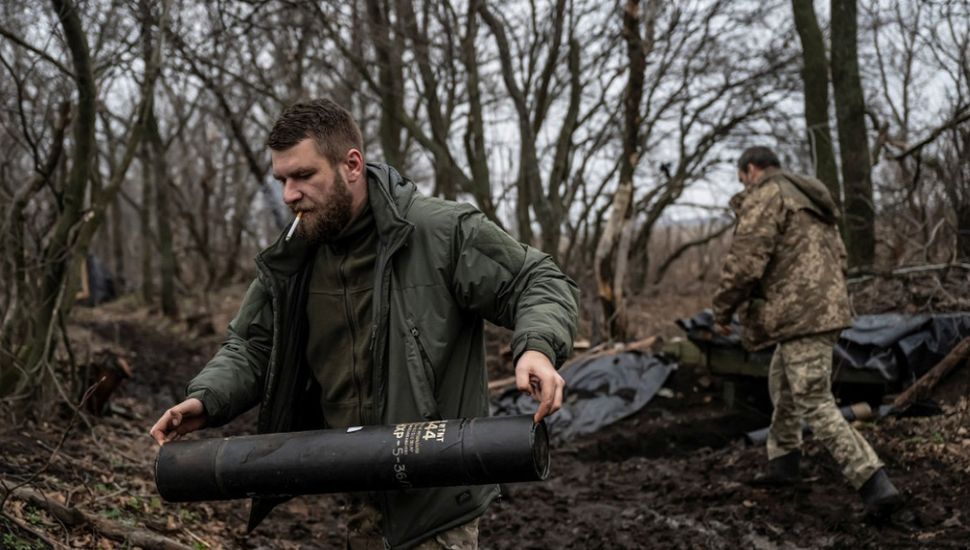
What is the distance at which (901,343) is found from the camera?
7.43 metres

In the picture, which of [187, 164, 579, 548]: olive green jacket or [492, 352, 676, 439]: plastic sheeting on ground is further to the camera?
[492, 352, 676, 439]: plastic sheeting on ground

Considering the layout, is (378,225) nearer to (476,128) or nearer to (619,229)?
(619,229)

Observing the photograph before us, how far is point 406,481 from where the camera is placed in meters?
2.59

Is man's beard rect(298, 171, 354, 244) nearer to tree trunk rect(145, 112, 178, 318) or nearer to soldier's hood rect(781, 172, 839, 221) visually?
soldier's hood rect(781, 172, 839, 221)

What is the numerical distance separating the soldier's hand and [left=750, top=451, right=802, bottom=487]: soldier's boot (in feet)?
13.8

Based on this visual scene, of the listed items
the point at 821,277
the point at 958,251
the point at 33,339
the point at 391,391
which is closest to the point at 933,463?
the point at 821,277

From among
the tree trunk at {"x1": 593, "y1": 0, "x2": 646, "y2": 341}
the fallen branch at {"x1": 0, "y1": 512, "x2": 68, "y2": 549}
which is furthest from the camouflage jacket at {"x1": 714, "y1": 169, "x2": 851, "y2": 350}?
the tree trunk at {"x1": 593, "y1": 0, "x2": 646, "y2": 341}

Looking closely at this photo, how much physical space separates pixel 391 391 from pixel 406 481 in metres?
0.36

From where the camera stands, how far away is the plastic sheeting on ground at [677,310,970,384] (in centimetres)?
732

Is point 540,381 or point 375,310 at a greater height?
point 375,310

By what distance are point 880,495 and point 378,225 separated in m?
3.80

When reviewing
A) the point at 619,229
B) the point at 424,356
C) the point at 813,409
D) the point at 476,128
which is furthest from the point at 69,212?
the point at 619,229

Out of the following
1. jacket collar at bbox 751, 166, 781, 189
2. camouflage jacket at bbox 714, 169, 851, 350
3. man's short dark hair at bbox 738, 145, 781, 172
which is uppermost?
man's short dark hair at bbox 738, 145, 781, 172

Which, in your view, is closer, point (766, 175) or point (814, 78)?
point (766, 175)
